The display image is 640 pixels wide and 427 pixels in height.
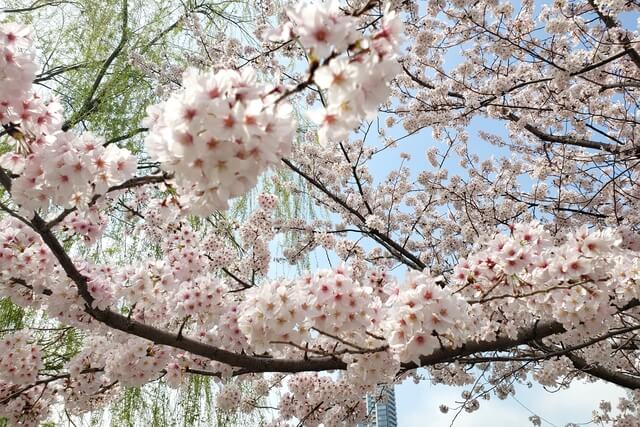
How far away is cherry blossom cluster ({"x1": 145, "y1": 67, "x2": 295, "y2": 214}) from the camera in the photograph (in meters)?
1.22

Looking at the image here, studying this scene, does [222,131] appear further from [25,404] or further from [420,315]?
[25,404]

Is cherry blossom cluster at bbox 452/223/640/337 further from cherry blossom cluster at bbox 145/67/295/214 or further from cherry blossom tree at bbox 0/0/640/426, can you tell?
cherry blossom cluster at bbox 145/67/295/214

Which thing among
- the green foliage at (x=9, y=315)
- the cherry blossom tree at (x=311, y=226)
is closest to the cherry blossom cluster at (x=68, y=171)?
the cherry blossom tree at (x=311, y=226)

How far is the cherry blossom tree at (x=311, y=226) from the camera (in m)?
1.29

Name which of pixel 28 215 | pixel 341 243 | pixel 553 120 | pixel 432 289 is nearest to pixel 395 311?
pixel 432 289

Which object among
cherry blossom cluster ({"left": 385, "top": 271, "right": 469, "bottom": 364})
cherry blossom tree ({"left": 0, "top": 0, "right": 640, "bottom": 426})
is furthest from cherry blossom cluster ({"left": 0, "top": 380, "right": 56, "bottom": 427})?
cherry blossom cluster ({"left": 385, "top": 271, "right": 469, "bottom": 364})

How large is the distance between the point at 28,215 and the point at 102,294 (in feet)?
3.08

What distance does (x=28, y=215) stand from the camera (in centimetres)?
187

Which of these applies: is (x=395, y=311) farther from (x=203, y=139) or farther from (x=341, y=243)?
(x=341, y=243)

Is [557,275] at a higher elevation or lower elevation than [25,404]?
higher

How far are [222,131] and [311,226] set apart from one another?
16.3ft

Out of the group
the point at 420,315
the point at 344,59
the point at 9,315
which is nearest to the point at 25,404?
the point at 9,315

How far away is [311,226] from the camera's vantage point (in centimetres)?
616

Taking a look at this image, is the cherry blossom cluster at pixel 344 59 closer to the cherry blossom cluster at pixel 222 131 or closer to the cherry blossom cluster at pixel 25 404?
the cherry blossom cluster at pixel 222 131
